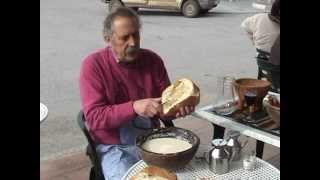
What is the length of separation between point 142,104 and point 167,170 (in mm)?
419

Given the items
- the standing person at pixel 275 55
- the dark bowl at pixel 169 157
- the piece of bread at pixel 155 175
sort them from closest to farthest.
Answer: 1. the piece of bread at pixel 155 175
2. the dark bowl at pixel 169 157
3. the standing person at pixel 275 55

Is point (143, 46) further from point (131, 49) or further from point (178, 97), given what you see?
point (178, 97)

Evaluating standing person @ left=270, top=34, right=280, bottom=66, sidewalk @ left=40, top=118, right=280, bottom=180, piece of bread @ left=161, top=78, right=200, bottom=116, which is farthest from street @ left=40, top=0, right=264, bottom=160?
piece of bread @ left=161, top=78, right=200, bottom=116

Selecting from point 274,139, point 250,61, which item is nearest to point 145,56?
point 274,139

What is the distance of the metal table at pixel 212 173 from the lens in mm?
1985

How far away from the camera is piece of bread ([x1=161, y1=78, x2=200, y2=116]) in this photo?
2.15m

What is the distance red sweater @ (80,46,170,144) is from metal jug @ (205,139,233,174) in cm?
47

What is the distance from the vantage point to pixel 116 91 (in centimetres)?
246

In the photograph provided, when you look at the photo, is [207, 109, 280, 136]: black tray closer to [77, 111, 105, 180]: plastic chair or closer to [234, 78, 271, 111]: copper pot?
[234, 78, 271, 111]: copper pot

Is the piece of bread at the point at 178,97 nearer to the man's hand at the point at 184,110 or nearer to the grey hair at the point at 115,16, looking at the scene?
the man's hand at the point at 184,110

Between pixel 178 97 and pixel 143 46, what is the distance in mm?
6557

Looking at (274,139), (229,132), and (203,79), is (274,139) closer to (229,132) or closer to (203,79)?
(229,132)

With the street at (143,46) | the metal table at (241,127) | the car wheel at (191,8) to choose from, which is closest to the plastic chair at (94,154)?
the metal table at (241,127)
